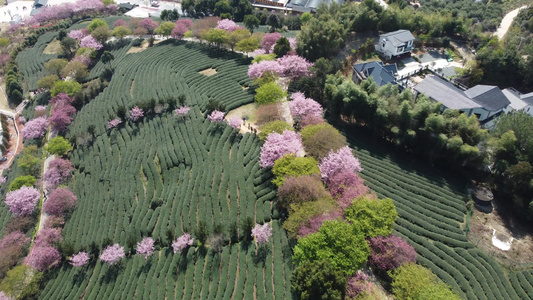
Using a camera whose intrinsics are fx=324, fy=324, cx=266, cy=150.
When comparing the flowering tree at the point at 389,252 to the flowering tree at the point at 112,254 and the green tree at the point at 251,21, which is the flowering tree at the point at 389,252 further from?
the green tree at the point at 251,21

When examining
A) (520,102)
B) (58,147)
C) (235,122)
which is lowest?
(58,147)

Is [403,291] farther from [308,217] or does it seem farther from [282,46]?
[282,46]

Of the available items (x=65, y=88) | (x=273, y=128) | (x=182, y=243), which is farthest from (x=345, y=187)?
(x=65, y=88)

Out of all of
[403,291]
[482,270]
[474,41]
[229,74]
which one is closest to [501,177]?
[482,270]

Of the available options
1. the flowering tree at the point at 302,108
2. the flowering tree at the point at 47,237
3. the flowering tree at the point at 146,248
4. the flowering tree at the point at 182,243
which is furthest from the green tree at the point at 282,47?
the flowering tree at the point at 47,237

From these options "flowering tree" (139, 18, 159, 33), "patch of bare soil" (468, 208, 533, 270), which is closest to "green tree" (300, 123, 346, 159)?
"patch of bare soil" (468, 208, 533, 270)

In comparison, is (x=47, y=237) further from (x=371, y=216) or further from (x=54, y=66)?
(x=54, y=66)
